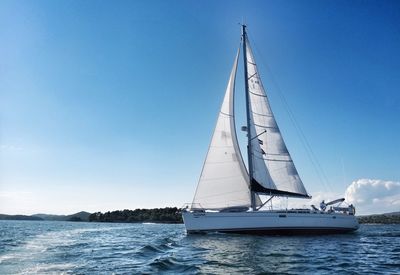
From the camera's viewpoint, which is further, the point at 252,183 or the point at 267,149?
the point at 267,149

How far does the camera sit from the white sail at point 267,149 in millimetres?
35156

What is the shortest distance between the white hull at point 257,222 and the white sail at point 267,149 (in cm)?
335

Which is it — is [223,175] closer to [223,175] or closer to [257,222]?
[223,175]

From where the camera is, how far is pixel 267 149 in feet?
119

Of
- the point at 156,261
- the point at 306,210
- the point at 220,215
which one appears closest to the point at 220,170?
the point at 220,215

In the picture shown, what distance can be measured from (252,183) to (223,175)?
2658 millimetres

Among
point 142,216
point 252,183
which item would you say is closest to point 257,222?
point 252,183

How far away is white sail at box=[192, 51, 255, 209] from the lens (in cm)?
3278

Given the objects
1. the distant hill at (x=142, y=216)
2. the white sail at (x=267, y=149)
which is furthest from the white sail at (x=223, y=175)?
the distant hill at (x=142, y=216)

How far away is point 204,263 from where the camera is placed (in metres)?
17.0

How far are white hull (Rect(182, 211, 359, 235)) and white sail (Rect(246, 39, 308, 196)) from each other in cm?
335

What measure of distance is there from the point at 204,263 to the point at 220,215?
14753mm

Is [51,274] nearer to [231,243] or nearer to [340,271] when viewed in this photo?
[340,271]

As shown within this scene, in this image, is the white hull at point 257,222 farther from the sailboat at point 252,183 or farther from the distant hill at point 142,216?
the distant hill at point 142,216
